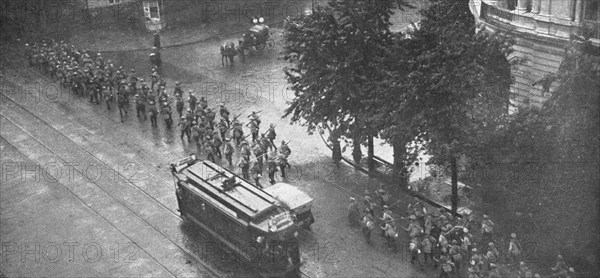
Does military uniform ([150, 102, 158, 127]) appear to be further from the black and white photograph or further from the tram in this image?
the tram

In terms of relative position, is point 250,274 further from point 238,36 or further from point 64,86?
point 238,36

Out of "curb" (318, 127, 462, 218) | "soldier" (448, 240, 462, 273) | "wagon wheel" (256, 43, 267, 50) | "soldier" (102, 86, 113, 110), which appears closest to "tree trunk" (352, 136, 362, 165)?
"curb" (318, 127, 462, 218)

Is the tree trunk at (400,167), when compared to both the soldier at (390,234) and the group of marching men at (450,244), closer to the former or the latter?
the group of marching men at (450,244)

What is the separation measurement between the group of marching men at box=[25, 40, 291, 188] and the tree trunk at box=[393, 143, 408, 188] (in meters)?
5.08

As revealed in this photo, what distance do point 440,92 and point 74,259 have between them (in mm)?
15734

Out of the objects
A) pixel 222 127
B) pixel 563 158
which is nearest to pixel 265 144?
pixel 222 127

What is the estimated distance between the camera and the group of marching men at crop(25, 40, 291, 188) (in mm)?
37656

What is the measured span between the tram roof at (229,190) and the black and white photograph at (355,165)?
0.09 metres

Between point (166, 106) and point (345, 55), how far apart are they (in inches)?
514

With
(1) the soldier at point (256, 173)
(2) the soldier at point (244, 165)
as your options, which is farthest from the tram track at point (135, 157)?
(2) the soldier at point (244, 165)

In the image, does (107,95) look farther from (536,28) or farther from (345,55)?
(536,28)

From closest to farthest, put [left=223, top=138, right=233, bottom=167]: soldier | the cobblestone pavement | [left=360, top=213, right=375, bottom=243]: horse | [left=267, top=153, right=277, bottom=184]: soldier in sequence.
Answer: [left=360, top=213, right=375, bottom=243]: horse → the cobblestone pavement → [left=267, top=153, right=277, bottom=184]: soldier → [left=223, top=138, right=233, bottom=167]: soldier

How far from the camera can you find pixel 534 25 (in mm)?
35094

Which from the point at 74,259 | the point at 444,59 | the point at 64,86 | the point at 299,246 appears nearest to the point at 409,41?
the point at 444,59
